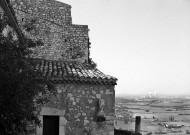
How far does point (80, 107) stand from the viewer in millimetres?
8656

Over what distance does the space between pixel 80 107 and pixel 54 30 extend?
4.63 meters

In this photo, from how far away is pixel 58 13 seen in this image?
12.1m

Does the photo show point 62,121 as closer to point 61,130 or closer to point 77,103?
point 61,130

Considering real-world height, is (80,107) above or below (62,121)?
above

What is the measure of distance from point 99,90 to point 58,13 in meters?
5.12

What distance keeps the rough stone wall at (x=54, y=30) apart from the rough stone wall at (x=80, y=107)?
10.3 ft

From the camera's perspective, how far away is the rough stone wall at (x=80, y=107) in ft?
28.1

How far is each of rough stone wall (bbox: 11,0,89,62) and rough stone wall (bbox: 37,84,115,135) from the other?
314 cm

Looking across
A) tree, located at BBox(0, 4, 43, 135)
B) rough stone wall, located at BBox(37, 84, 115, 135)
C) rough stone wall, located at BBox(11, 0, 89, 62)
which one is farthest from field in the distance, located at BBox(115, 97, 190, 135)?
tree, located at BBox(0, 4, 43, 135)

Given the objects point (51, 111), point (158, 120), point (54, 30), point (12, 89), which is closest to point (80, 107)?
point (51, 111)

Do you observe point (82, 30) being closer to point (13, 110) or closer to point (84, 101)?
point (84, 101)

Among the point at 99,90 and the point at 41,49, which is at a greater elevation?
the point at 41,49

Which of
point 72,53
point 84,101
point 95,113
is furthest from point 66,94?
point 72,53

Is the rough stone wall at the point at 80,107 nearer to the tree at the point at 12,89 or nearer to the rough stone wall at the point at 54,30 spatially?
the rough stone wall at the point at 54,30
